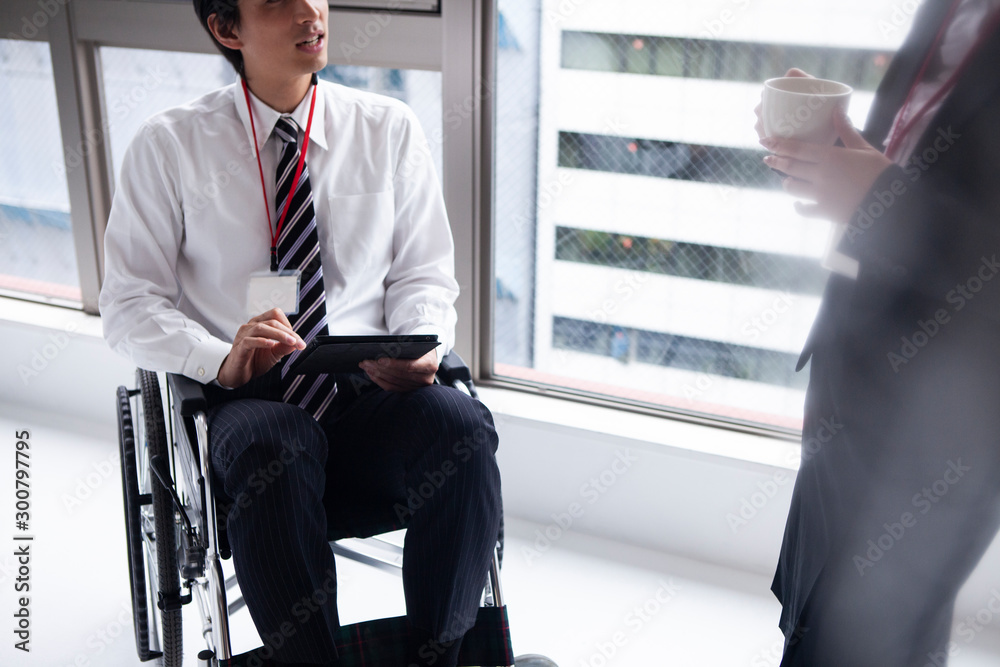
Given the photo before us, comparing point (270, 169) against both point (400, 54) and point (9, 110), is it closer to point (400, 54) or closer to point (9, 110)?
point (400, 54)

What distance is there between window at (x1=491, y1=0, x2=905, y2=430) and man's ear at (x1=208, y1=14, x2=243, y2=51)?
726 millimetres

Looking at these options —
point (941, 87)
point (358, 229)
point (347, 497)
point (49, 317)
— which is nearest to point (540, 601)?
point (347, 497)

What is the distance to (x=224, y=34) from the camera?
164cm

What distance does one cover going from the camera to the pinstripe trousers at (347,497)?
1.33 meters

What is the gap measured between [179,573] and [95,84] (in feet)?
5.53

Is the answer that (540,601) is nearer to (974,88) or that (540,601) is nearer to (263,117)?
(263,117)

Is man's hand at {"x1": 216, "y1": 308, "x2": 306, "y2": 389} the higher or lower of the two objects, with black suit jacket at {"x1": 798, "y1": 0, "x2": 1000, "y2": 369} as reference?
lower

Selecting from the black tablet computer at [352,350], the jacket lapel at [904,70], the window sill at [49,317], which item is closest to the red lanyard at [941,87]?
the jacket lapel at [904,70]

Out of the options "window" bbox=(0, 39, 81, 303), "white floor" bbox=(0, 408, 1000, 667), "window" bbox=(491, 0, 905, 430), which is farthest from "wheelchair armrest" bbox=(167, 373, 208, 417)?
"window" bbox=(0, 39, 81, 303)

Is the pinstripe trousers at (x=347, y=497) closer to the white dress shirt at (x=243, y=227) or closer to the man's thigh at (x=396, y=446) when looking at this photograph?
the man's thigh at (x=396, y=446)

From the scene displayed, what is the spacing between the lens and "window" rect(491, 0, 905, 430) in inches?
79.0

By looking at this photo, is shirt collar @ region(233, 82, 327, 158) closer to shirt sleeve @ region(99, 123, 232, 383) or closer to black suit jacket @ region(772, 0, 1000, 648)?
shirt sleeve @ region(99, 123, 232, 383)

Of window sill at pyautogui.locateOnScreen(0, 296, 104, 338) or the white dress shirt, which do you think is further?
window sill at pyautogui.locateOnScreen(0, 296, 104, 338)

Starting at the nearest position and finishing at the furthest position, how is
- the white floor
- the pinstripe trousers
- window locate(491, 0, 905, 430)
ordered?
the pinstripe trousers
the white floor
window locate(491, 0, 905, 430)
